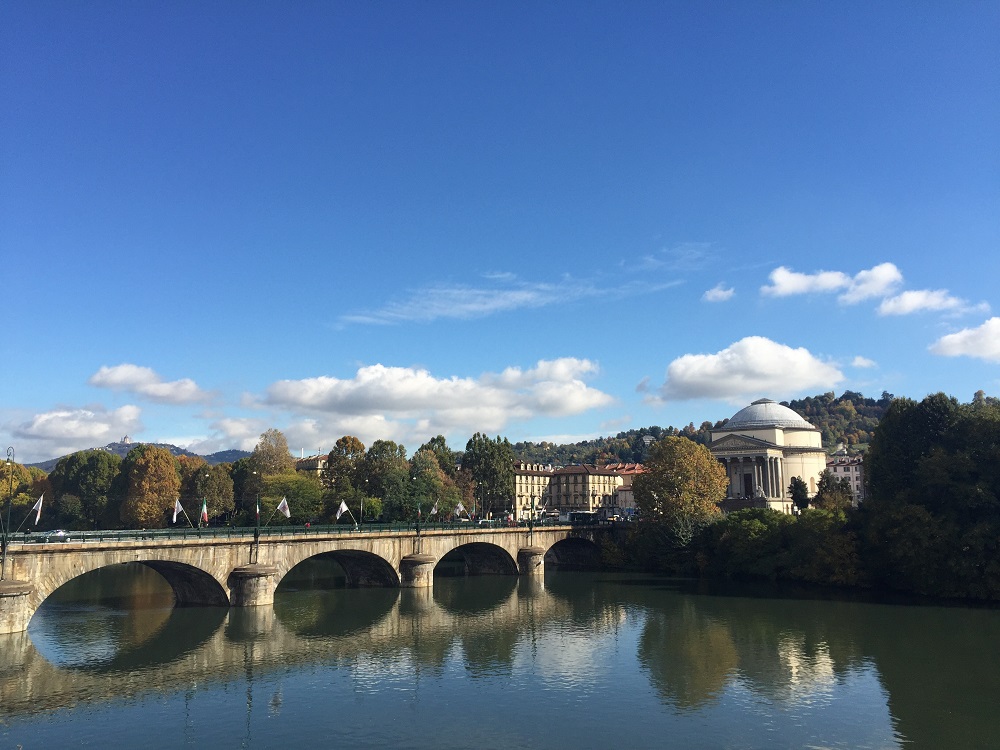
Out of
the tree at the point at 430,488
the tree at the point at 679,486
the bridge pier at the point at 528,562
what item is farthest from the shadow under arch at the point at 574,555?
the tree at the point at 430,488

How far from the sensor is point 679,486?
94.9 meters

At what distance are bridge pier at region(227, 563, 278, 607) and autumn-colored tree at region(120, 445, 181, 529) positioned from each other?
59.3 meters

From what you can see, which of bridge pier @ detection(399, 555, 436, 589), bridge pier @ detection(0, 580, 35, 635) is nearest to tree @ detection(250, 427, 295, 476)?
bridge pier @ detection(399, 555, 436, 589)

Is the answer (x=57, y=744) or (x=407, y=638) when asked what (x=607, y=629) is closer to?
(x=407, y=638)

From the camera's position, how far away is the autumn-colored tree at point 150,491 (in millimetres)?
110188

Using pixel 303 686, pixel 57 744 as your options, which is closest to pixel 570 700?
pixel 303 686

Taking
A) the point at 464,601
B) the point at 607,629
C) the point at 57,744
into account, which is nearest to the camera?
the point at 57,744

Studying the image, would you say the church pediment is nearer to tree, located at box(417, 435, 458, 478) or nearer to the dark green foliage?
tree, located at box(417, 435, 458, 478)

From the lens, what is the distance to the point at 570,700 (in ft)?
117

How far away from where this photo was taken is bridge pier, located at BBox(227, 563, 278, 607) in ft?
190

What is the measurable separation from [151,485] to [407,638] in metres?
77.9

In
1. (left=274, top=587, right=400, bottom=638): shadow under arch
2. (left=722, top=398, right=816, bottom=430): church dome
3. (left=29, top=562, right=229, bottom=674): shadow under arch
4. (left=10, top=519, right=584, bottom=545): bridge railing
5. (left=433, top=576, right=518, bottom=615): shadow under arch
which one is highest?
(left=722, top=398, right=816, bottom=430): church dome

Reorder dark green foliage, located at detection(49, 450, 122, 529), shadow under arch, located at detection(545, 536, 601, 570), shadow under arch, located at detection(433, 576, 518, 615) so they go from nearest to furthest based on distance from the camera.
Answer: shadow under arch, located at detection(433, 576, 518, 615)
shadow under arch, located at detection(545, 536, 601, 570)
dark green foliage, located at detection(49, 450, 122, 529)

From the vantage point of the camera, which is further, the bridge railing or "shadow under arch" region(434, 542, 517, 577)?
"shadow under arch" region(434, 542, 517, 577)
